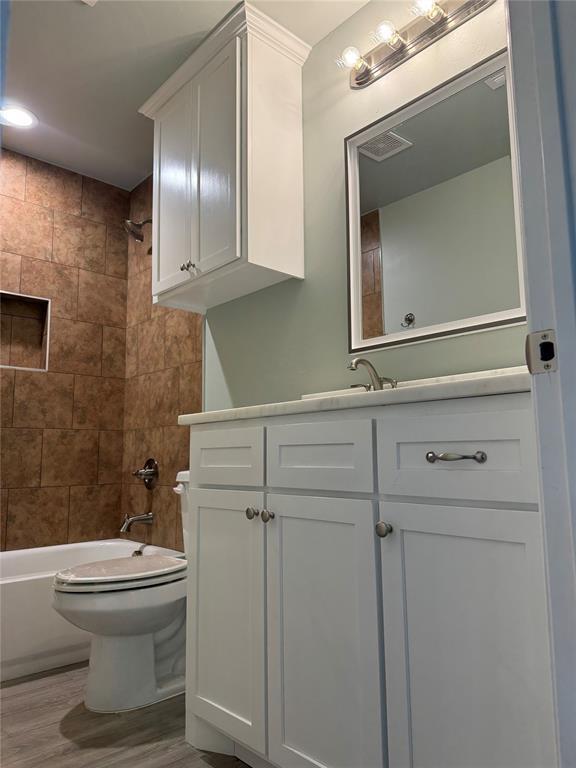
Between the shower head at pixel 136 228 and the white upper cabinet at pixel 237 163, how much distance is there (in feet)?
3.06

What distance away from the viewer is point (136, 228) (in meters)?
3.19

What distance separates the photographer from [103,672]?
1.98 meters

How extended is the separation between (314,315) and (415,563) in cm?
110

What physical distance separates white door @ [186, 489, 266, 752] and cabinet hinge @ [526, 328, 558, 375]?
34.9 inches

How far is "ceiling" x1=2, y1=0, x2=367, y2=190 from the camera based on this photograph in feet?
6.46

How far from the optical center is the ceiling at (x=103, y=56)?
1.97 meters

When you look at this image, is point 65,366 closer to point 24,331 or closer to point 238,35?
point 24,331

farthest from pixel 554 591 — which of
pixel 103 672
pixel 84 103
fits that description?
pixel 84 103

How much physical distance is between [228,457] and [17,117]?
2081mm

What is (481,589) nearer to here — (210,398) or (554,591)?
(554,591)

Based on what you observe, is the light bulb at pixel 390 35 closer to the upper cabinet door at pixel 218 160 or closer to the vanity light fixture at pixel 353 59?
the vanity light fixture at pixel 353 59

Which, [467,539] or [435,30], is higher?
[435,30]

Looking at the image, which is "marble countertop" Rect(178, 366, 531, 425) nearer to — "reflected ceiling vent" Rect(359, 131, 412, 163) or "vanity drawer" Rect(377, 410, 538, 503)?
"vanity drawer" Rect(377, 410, 538, 503)

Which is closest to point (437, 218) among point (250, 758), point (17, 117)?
point (250, 758)
